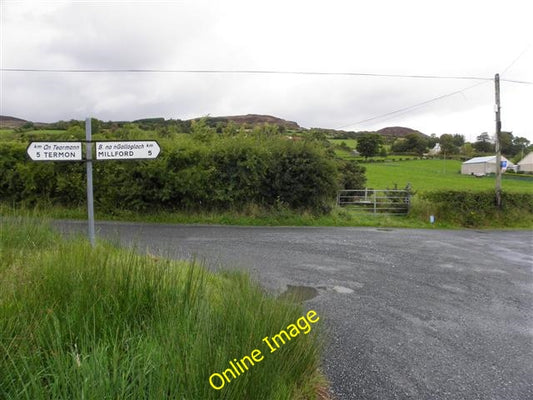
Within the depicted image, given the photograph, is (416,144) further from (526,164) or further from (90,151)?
(90,151)

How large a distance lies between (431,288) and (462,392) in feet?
10.6

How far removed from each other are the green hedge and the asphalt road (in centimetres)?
284

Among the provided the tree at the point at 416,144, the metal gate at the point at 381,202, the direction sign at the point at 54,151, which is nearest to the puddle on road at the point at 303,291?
the direction sign at the point at 54,151

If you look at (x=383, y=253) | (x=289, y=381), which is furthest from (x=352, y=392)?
(x=383, y=253)

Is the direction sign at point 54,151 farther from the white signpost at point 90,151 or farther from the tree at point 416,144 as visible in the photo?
the tree at point 416,144

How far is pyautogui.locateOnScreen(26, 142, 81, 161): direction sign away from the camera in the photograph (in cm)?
425

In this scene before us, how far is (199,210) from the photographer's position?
533 inches

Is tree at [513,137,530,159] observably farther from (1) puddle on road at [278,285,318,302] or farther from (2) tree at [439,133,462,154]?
(1) puddle on road at [278,285,318,302]

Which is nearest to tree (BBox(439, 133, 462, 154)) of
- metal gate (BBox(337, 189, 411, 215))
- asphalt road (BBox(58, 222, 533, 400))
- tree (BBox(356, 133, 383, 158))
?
tree (BBox(356, 133, 383, 158))

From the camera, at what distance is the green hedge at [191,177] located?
13008 millimetres

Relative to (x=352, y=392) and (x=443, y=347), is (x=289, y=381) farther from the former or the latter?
(x=443, y=347)

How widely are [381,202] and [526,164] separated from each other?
71783 millimetres

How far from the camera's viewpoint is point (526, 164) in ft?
229

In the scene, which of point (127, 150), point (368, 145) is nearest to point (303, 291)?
point (127, 150)
